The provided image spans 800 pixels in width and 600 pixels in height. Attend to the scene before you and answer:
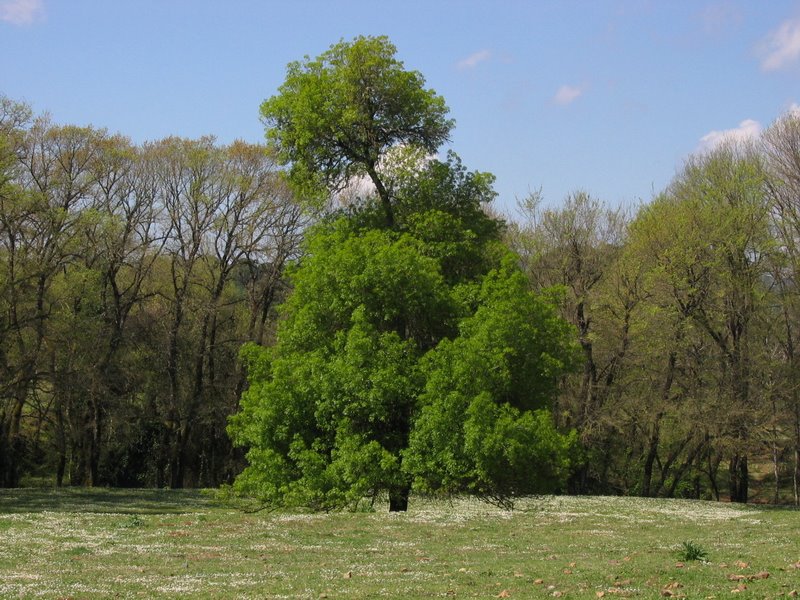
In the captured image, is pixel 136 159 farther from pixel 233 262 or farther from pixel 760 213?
pixel 760 213

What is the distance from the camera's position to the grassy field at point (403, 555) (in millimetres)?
14086

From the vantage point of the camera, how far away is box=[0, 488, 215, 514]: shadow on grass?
37.2 meters

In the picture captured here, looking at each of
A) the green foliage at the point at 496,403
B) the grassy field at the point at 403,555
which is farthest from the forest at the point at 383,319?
the grassy field at the point at 403,555

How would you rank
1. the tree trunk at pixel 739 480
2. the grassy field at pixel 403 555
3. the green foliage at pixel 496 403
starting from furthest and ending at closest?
the tree trunk at pixel 739 480, the green foliage at pixel 496 403, the grassy field at pixel 403 555

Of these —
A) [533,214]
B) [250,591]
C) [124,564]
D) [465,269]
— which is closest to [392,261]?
[465,269]

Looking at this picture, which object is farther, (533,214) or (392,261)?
(533,214)

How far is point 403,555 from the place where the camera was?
19344 millimetres

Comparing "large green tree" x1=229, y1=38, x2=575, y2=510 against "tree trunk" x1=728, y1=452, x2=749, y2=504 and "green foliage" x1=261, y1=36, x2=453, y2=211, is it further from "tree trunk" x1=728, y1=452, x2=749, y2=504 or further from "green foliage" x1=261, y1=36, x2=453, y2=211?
"tree trunk" x1=728, y1=452, x2=749, y2=504

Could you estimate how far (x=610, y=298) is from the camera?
55.1m

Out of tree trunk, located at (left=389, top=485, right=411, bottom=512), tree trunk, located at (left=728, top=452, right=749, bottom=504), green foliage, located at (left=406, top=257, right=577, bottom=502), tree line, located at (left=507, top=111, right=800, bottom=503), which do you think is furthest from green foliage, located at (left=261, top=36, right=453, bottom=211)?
tree trunk, located at (left=728, top=452, right=749, bottom=504)

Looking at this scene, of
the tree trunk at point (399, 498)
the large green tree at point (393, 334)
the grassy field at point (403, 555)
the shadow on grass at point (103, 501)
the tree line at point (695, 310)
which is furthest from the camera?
the tree line at point (695, 310)

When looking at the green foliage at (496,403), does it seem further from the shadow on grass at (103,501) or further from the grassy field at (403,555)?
the shadow on grass at (103,501)

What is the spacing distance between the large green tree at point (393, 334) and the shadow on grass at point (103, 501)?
7.03m

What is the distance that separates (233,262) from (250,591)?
165 ft
